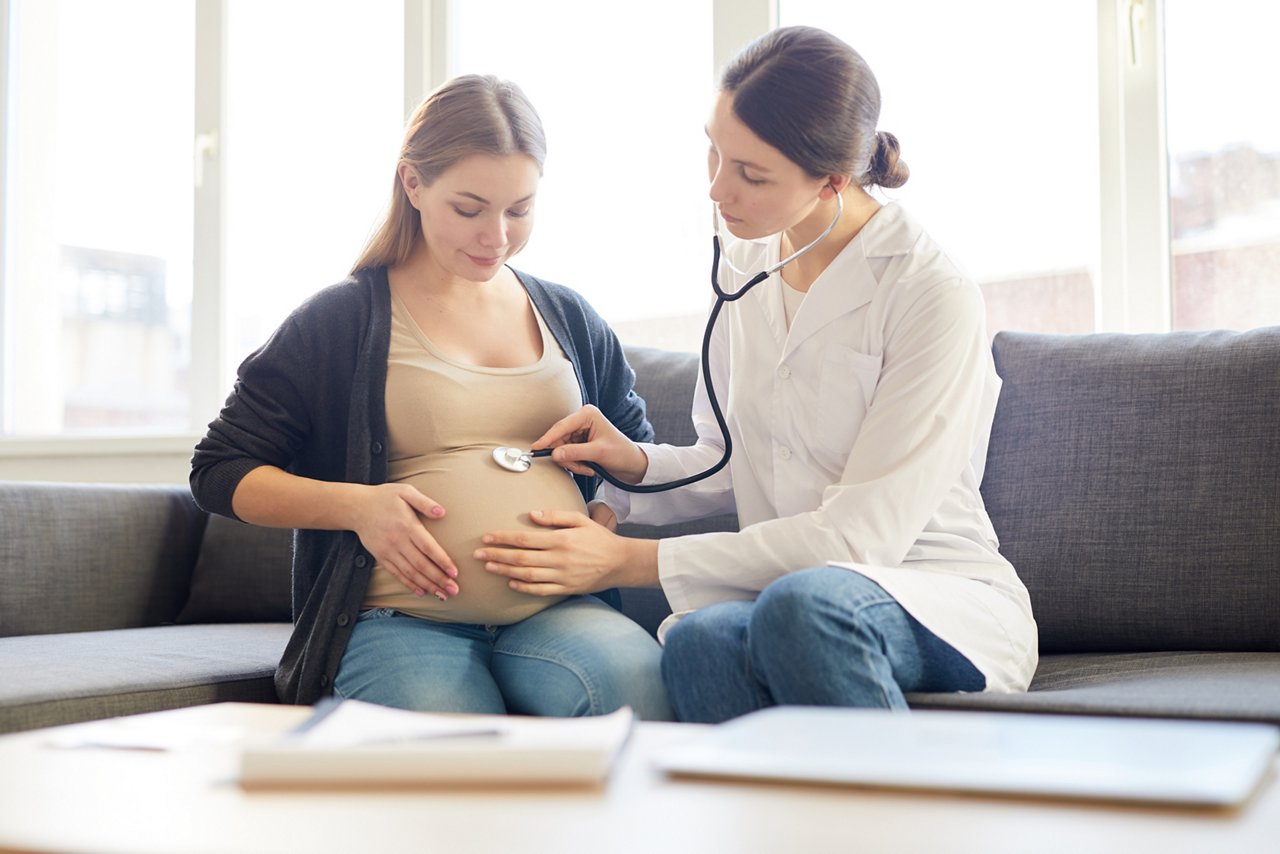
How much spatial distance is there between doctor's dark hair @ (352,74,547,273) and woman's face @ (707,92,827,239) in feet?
0.87

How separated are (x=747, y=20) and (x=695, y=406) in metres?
1.09

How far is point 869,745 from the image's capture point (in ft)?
2.53

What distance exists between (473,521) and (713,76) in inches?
57.2

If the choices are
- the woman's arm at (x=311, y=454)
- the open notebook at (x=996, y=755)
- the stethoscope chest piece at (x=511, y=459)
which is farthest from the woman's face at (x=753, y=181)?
the open notebook at (x=996, y=755)

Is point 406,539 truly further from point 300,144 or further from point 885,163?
point 300,144

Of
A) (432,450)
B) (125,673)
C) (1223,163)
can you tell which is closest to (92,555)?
(125,673)

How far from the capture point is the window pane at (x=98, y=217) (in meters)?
3.33

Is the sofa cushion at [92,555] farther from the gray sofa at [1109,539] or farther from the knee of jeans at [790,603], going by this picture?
the knee of jeans at [790,603]

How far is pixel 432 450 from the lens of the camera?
1622mm

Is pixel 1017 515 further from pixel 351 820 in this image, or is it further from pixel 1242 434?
pixel 351 820

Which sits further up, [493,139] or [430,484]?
[493,139]

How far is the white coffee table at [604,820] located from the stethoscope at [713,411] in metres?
0.82

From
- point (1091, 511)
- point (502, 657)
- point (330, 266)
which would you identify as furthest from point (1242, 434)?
point (330, 266)

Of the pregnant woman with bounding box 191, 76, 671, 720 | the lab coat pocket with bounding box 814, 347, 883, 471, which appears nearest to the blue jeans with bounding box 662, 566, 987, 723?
the pregnant woman with bounding box 191, 76, 671, 720
